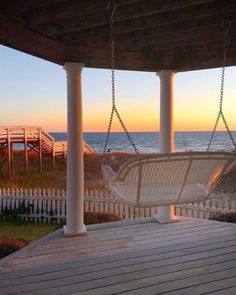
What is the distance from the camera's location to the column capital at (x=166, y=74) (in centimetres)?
499

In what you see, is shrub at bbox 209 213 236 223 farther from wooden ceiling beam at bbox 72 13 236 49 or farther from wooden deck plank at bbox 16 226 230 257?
wooden ceiling beam at bbox 72 13 236 49

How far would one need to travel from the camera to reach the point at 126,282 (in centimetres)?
304

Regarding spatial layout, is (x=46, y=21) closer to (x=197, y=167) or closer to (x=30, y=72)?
(x=197, y=167)

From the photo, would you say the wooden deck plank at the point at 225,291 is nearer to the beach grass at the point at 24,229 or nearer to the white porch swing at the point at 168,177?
the white porch swing at the point at 168,177

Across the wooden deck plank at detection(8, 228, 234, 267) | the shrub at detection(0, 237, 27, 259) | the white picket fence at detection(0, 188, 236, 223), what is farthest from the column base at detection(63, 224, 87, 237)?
the white picket fence at detection(0, 188, 236, 223)

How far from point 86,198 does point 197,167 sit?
17.4 ft

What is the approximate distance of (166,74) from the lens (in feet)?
16.4

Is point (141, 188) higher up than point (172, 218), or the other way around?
point (141, 188)

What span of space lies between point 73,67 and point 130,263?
2.36m

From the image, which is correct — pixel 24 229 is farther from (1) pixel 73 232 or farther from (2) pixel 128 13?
(2) pixel 128 13

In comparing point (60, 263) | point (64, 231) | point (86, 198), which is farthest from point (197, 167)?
point (86, 198)

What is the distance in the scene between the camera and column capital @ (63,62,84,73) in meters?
4.40

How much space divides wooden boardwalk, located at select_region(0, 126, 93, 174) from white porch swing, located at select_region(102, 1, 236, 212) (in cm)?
1309

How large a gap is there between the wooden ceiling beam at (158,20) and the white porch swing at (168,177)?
65cm
